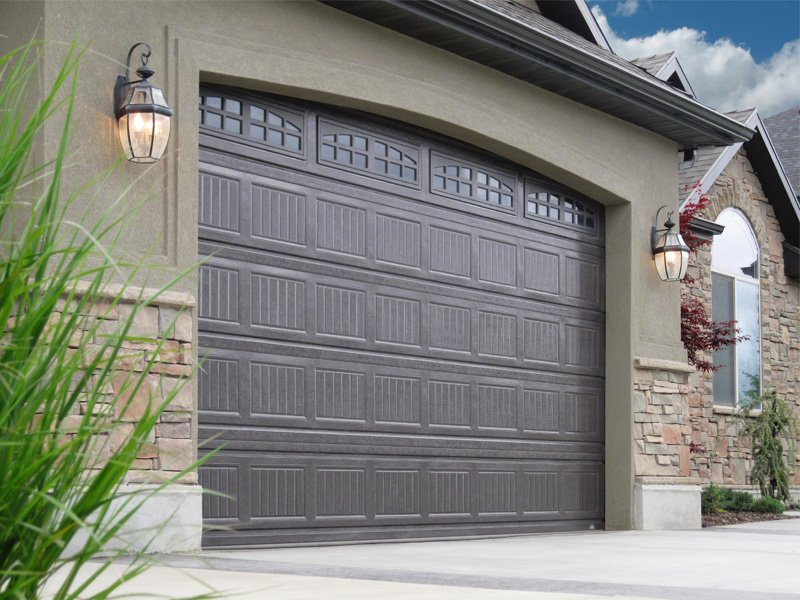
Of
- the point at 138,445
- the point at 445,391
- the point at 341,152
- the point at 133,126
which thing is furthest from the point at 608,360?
the point at 138,445

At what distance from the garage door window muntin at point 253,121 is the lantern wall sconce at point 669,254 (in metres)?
4.32

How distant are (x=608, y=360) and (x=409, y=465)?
2884mm

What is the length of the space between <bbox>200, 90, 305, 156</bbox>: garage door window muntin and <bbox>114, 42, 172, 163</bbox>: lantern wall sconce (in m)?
0.80

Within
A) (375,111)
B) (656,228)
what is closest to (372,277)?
(375,111)

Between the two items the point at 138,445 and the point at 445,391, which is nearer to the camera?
the point at 138,445

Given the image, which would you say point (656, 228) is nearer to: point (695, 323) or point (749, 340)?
point (695, 323)

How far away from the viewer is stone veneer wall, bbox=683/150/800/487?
1366 centimetres

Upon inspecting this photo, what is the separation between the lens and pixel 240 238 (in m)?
7.48

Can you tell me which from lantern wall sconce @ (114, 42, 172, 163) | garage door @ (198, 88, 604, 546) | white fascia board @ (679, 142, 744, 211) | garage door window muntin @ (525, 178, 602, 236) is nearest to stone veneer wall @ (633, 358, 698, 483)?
garage door @ (198, 88, 604, 546)

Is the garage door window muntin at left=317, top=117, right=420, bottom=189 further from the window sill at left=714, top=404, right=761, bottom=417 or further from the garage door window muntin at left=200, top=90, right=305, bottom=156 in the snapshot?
the window sill at left=714, top=404, right=761, bottom=417

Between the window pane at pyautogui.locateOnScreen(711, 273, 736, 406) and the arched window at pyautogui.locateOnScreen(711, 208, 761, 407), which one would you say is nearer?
the window pane at pyautogui.locateOnScreen(711, 273, 736, 406)

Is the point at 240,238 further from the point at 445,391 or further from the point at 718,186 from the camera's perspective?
the point at 718,186

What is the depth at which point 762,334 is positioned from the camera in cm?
1536

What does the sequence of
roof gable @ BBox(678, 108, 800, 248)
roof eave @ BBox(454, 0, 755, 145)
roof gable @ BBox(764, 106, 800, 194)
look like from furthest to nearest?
roof gable @ BBox(764, 106, 800, 194), roof gable @ BBox(678, 108, 800, 248), roof eave @ BBox(454, 0, 755, 145)
